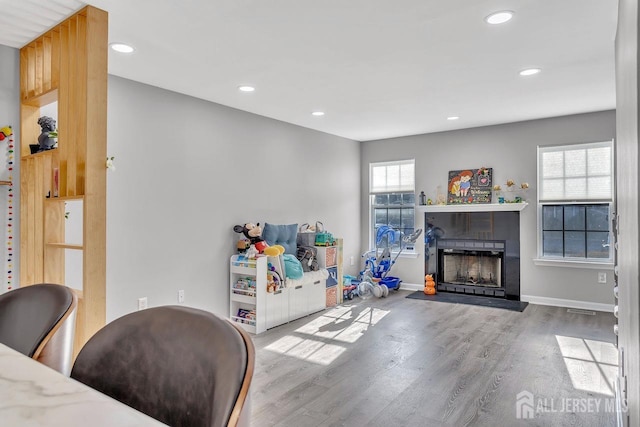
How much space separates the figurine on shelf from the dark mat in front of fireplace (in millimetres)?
4785

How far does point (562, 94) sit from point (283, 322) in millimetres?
3936

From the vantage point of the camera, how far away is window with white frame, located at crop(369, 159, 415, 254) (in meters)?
6.54

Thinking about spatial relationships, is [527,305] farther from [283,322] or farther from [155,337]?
[155,337]

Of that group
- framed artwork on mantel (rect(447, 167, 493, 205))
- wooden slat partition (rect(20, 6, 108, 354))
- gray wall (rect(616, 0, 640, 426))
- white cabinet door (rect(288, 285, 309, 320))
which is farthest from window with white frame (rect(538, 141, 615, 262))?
wooden slat partition (rect(20, 6, 108, 354))

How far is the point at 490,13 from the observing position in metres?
2.51

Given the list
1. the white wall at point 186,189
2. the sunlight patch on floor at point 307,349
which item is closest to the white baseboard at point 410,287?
the white wall at point 186,189

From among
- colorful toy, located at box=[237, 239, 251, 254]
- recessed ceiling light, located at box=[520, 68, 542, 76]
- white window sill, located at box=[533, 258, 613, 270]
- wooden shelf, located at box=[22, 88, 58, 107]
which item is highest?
recessed ceiling light, located at box=[520, 68, 542, 76]

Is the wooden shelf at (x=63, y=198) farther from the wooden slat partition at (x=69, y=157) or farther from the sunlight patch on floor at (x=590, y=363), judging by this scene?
the sunlight patch on floor at (x=590, y=363)

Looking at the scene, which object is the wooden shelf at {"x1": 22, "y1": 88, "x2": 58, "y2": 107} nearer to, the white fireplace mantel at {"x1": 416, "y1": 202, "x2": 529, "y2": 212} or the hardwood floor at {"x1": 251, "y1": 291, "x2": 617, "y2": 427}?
the hardwood floor at {"x1": 251, "y1": 291, "x2": 617, "y2": 427}

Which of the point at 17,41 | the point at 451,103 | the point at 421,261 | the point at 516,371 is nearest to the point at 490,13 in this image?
the point at 451,103

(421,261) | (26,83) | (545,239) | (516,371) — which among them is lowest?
(516,371)

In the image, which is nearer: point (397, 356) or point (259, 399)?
point (259, 399)

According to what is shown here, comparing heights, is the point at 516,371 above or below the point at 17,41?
below

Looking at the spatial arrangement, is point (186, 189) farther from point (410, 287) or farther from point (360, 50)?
point (410, 287)
